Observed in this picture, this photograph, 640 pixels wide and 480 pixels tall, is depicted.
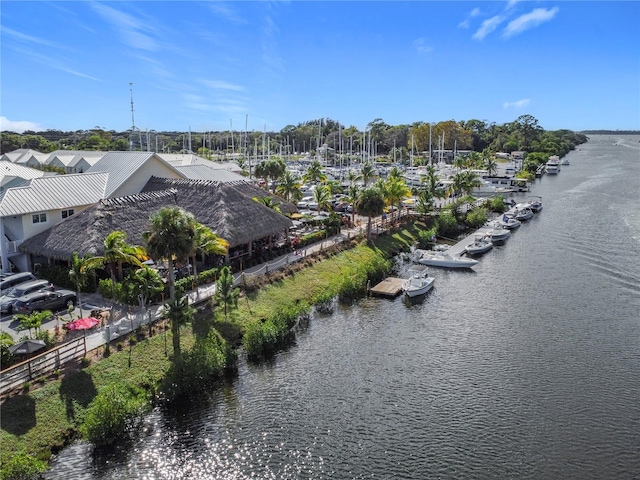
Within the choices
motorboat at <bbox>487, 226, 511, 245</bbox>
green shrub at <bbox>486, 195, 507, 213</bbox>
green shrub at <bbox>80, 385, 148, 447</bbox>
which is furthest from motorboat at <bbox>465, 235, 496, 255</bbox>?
green shrub at <bbox>80, 385, 148, 447</bbox>

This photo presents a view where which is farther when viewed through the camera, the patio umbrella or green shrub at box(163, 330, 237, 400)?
green shrub at box(163, 330, 237, 400)

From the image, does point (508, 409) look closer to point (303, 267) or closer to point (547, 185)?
point (303, 267)

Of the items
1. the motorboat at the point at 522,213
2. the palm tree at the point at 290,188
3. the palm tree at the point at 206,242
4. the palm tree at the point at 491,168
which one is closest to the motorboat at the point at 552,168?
the palm tree at the point at 491,168

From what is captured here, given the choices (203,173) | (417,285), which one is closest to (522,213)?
(417,285)

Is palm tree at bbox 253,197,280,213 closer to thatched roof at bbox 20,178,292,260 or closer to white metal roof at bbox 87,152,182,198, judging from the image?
thatched roof at bbox 20,178,292,260

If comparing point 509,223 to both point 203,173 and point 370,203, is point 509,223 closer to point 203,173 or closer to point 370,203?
point 370,203

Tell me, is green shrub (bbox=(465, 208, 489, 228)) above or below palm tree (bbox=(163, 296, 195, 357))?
above

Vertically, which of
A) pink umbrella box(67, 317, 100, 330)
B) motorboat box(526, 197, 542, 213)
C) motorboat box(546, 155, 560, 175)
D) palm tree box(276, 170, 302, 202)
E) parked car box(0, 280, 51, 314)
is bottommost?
pink umbrella box(67, 317, 100, 330)
